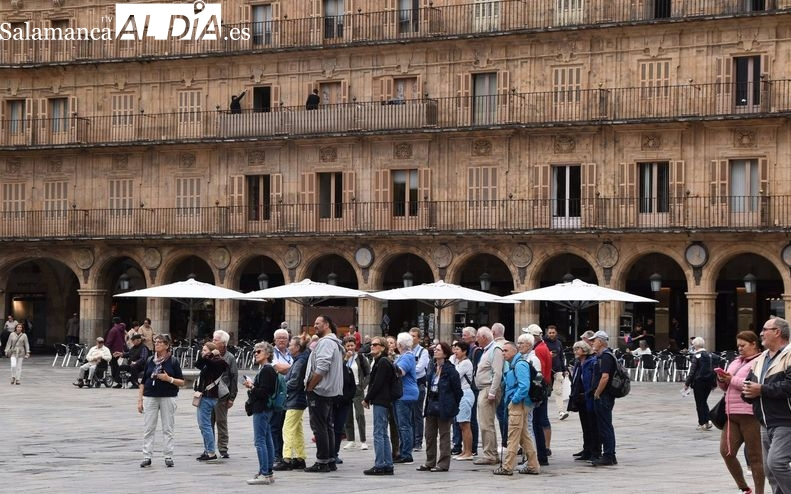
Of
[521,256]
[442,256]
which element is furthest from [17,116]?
[521,256]

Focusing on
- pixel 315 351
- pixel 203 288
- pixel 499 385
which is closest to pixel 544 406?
pixel 499 385

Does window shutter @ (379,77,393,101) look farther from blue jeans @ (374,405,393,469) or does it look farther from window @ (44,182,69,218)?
blue jeans @ (374,405,393,469)

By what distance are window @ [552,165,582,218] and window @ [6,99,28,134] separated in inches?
733

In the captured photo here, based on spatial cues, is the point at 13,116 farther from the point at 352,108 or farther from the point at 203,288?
the point at 203,288

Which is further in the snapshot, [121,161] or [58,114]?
[58,114]

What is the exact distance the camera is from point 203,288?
129 ft


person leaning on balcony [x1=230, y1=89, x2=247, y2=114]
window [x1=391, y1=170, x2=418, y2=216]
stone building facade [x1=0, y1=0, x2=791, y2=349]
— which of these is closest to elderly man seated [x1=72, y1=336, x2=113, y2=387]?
stone building facade [x1=0, y1=0, x2=791, y2=349]

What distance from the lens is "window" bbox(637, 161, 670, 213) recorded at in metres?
44.4

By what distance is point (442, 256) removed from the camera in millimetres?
46969

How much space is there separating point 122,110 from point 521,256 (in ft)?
48.2

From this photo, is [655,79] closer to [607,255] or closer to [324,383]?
[607,255]

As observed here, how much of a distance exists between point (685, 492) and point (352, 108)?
3237 cm

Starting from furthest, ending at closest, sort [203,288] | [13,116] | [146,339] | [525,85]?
[13,116] < [525,85] < [203,288] < [146,339]

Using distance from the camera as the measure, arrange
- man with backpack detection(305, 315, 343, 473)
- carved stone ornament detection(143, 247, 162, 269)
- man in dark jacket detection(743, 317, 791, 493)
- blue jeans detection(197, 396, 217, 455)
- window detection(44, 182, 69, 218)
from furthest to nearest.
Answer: window detection(44, 182, 69, 218)
carved stone ornament detection(143, 247, 162, 269)
blue jeans detection(197, 396, 217, 455)
man with backpack detection(305, 315, 343, 473)
man in dark jacket detection(743, 317, 791, 493)
